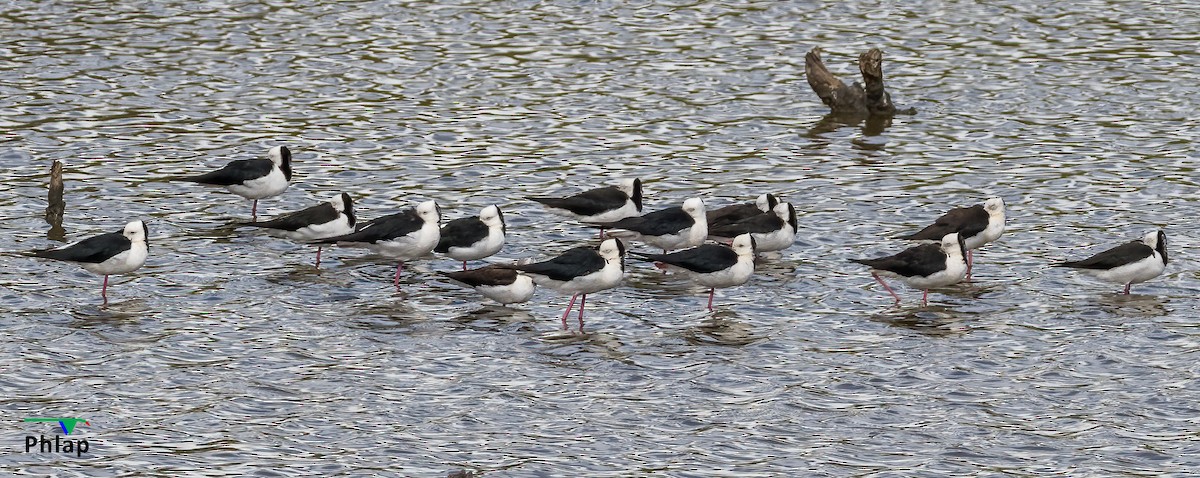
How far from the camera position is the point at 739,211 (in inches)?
996

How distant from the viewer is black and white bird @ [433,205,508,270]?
23.1m

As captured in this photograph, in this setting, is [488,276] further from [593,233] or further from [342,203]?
[593,233]

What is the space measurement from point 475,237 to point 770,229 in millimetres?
4102

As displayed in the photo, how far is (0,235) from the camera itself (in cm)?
2484

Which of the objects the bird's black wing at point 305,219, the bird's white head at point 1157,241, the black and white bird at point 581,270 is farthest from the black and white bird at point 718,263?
the bird's white head at point 1157,241

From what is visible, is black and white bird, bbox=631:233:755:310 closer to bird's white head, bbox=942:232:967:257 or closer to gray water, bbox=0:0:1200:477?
gray water, bbox=0:0:1200:477

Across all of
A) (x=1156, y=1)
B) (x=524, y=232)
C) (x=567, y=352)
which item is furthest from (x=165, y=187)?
(x=1156, y=1)

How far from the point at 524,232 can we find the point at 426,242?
9.51 feet

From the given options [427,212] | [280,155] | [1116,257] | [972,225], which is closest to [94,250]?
[427,212]

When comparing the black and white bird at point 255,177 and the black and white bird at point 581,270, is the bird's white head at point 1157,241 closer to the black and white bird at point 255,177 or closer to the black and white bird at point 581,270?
the black and white bird at point 581,270

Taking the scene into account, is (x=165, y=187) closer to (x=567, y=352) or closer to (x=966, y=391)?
(x=567, y=352)

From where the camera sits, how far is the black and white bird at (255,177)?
25.9m

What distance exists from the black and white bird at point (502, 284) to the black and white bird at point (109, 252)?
13.7 ft

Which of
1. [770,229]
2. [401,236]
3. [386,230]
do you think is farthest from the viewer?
[770,229]
